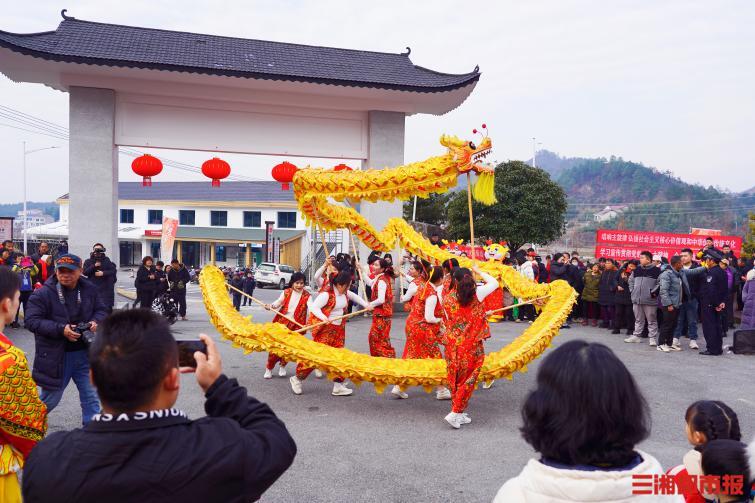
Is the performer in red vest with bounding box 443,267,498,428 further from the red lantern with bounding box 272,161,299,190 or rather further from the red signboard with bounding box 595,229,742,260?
the red signboard with bounding box 595,229,742,260

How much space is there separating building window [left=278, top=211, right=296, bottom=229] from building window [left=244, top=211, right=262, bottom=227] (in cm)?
149

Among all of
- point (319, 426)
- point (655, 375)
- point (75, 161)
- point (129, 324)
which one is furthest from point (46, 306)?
point (75, 161)

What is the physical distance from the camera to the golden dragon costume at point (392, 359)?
5867mm

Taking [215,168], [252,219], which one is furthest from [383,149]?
[252,219]

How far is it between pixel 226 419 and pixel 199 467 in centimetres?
15

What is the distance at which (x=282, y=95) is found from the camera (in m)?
12.4

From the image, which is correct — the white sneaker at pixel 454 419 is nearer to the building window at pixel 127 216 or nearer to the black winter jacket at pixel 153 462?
the black winter jacket at pixel 153 462

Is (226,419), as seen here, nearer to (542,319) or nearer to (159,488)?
(159,488)

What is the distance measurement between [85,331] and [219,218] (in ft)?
116

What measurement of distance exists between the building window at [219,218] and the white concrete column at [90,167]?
27266 millimetres

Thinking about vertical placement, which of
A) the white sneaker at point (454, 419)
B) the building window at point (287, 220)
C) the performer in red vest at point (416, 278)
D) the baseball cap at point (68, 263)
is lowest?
the white sneaker at point (454, 419)

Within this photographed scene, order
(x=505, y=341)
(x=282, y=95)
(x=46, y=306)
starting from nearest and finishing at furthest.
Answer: (x=46, y=306), (x=505, y=341), (x=282, y=95)

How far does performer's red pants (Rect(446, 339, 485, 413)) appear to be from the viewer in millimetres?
5492

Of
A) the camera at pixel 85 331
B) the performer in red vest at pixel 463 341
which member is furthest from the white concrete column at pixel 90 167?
the performer in red vest at pixel 463 341
